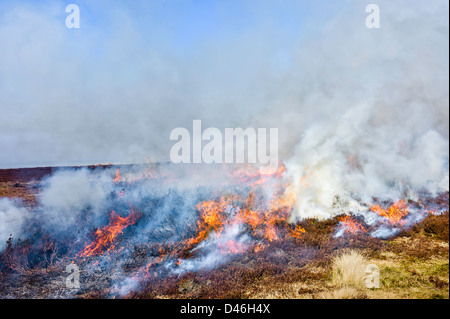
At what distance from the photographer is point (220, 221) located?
10.4 metres

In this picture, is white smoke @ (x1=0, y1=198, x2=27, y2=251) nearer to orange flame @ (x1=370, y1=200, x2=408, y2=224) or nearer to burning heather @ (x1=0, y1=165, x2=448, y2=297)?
burning heather @ (x1=0, y1=165, x2=448, y2=297)

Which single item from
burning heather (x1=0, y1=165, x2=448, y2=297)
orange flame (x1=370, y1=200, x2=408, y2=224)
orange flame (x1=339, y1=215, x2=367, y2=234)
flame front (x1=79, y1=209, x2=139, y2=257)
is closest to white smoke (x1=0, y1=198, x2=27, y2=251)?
burning heather (x1=0, y1=165, x2=448, y2=297)

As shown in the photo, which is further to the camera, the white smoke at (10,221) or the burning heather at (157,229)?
the white smoke at (10,221)

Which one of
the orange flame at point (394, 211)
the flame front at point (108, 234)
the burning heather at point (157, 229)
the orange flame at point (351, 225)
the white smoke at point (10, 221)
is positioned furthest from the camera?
the orange flame at point (394, 211)

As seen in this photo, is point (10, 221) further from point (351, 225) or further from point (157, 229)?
point (351, 225)

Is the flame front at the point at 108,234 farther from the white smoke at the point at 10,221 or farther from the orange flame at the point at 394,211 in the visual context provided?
the orange flame at the point at 394,211

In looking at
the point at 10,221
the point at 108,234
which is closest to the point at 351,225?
the point at 108,234

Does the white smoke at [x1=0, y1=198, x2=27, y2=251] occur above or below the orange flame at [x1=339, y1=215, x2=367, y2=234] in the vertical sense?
above

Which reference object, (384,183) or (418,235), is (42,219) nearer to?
(418,235)

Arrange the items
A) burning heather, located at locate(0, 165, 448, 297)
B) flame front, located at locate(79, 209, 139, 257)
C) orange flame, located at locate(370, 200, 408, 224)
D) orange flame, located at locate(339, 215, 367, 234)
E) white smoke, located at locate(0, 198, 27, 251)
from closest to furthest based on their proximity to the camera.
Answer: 1. burning heather, located at locate(0, 165, 448, 297)
2. white smoke, located at locate(0, 198, 27, 251)
3. flame front, located at locate(79, 209, 139, 257)
4. orange flame, located at locate(339, 215, 367, 234)
5. orange flame, located at locate(370, 200, 408, 224)

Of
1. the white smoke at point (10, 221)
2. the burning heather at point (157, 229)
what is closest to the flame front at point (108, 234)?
the burning heather at point (157, 229)

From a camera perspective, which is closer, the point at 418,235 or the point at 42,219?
the point at 42,219
